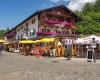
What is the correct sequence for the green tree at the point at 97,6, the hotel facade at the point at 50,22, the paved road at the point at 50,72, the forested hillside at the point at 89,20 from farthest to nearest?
the green tree at the point at 97,6 → the forested hillside at the point at 89,20 → the hotel facade at the point at 50,22 → the paved road at the point at 50,72

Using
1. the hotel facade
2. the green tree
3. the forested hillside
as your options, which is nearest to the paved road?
the hotel facade

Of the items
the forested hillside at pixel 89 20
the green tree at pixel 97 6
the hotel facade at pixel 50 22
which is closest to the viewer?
the hotel facade at pixel 50 22

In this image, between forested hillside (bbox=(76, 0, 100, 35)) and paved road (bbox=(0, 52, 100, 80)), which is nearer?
paved road (bbox=(0, 52, 100, 80))

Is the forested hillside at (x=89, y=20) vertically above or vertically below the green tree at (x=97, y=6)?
below

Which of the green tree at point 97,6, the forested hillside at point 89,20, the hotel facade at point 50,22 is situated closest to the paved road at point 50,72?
the hotel facade at point 50,22

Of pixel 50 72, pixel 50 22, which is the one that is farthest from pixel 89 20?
pixel 50 72

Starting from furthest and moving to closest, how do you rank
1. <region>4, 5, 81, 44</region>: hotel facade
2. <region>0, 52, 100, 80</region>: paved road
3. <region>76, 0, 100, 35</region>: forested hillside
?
<region>76, 0, 100, 35</region>: forested hillside, <region>4, 5, 81, 44</region>: hotel facade, <region>0, 52, 100, 80</region>: paved road

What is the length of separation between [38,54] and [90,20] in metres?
45.6

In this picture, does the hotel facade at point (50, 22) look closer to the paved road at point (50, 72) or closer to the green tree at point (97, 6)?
the green tree at point (97, 6)

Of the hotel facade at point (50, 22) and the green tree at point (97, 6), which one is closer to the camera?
the hotel facade at point (50, 22)

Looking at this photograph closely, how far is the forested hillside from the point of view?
3063 inches

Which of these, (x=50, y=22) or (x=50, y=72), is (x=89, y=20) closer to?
(x=50, y=22)

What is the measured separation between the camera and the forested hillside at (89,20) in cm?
7781

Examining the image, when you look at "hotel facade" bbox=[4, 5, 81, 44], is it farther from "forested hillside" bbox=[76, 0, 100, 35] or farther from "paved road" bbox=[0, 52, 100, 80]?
"paved road" bbox=[0, 52, 100, 80]
